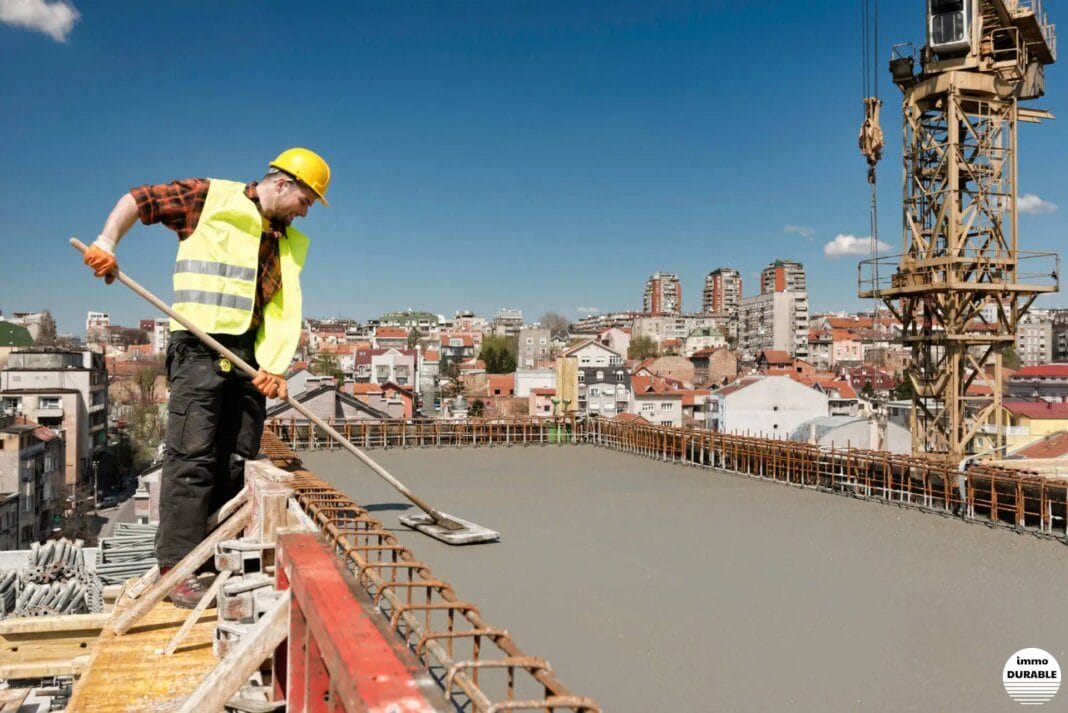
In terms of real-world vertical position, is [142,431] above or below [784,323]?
below

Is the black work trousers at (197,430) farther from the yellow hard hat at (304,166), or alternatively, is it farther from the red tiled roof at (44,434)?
the red tiled roof at (44,434)

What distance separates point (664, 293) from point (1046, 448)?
158295 mm

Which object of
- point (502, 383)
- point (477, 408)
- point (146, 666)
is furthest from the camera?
point (502, 383)

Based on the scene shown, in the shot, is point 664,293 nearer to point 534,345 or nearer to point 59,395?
point 534,345

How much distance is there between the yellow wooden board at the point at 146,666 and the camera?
11.9ft

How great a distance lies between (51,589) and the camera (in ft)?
36.4

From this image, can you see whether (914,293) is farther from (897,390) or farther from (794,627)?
(897,390)

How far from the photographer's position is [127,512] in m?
39.3

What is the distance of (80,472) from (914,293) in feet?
144

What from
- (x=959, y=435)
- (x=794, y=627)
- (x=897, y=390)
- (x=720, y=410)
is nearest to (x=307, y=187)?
(x=794, y=627)

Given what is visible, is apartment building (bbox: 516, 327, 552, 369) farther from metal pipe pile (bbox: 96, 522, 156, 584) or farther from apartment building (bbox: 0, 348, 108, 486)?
metal pipe pile (bbox: 96, 522, 156, 584)

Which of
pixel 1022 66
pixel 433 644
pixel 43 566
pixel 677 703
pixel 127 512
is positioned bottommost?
pixel 127 512

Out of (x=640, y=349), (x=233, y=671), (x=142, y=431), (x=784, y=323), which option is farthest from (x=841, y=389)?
(x=784, y=323)

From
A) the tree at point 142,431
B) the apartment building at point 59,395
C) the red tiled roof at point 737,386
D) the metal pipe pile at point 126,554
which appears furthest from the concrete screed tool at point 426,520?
the tree at point 142,431
